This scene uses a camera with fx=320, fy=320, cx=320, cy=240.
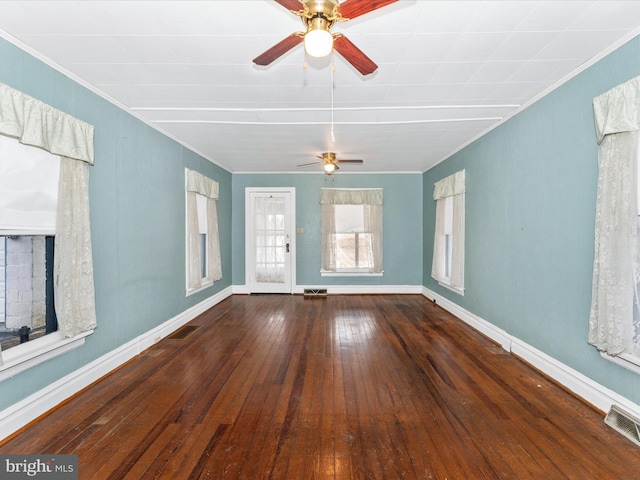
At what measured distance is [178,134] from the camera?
164 inches

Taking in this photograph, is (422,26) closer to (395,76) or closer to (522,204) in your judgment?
(395,76)

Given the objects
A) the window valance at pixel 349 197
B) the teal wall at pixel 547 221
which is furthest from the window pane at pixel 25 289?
the window valance at pixel 349 197

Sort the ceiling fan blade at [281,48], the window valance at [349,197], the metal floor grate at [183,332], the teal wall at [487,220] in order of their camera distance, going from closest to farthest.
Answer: the ceiling fan blade at [281,48], the teal wall at [487,220], the metal floor grate at [183,332], the window valance at [349,197]

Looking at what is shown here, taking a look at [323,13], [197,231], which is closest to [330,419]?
[323,13]

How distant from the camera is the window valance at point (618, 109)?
2051 mm

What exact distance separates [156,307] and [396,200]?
4881 millimetres

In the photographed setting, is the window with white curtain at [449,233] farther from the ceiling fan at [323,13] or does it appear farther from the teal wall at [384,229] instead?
the ceiling fan at [323,13]

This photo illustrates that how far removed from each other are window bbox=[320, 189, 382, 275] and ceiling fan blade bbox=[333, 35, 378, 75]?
461 centimetres

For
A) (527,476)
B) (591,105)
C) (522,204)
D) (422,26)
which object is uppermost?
(422,26)

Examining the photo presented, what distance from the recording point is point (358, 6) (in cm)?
150

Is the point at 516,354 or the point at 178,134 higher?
the point at 178,134

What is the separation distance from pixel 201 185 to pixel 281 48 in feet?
11.9

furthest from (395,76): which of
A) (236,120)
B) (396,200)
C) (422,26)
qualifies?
(396,200)

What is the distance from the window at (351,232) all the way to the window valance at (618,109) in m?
4.43
